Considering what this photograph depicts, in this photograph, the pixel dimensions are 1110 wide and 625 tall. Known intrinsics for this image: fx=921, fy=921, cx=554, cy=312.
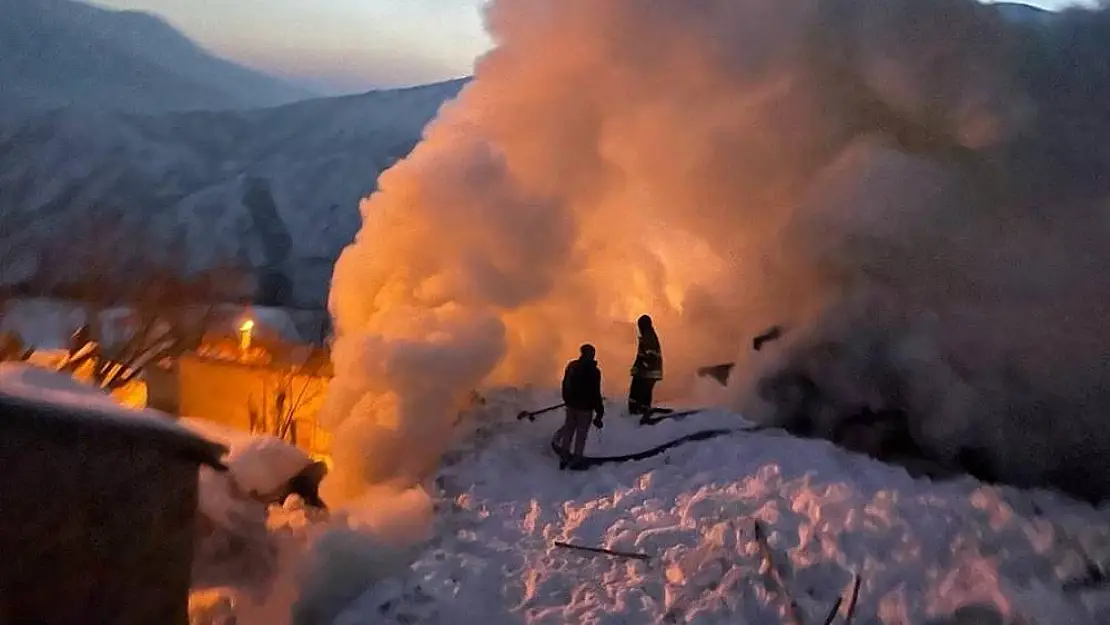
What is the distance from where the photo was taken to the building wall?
16.1 metres

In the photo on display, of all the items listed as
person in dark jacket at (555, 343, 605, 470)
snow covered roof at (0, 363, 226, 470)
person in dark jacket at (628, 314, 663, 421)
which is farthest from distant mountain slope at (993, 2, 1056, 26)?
snow covered roof at (0, 363, 226, 470)

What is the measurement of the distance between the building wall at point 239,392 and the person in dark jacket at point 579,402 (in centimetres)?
705

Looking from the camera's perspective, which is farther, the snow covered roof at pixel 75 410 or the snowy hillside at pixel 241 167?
the snowy hillside at pixel 241 167

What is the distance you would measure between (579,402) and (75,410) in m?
5.49

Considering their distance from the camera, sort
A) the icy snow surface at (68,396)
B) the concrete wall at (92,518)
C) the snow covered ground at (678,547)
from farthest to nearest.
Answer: the snow covered ground at (678,547)
the icy snow surface at (68,396)
the concrete wall at (92,518)

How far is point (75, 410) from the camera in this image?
571cm

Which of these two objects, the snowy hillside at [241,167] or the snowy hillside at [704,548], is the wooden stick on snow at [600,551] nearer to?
the snowy hillside at [704,548]

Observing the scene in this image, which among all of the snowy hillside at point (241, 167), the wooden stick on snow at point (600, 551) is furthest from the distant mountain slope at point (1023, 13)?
the snowy hillside at point (241, 167)

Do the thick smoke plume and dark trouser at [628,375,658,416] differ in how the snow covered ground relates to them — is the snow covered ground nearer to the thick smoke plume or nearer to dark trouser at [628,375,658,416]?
dark trouser at [628,375,658,416]

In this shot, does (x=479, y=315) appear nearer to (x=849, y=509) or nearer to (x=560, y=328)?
(x=560, y=328)

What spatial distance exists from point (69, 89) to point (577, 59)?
24066 millimetres

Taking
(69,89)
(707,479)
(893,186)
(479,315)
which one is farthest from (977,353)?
(69,89)

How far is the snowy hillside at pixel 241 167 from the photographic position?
1135 inches

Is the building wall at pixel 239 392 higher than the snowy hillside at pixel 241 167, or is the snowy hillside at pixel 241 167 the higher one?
the snowy hillside at pixel 241 167
